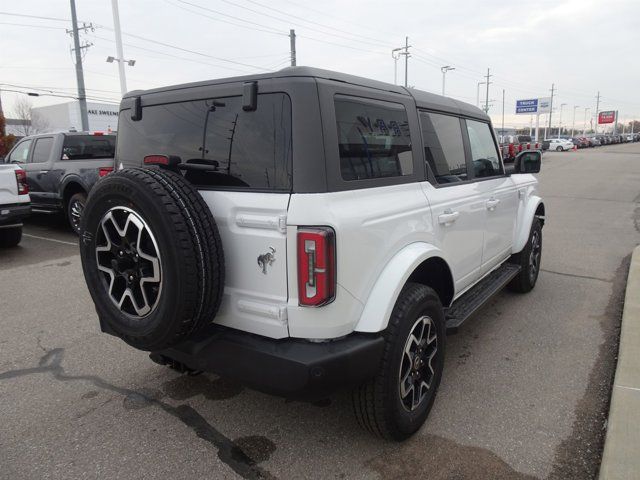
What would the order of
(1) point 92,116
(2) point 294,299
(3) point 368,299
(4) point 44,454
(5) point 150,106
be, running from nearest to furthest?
(2) point 294,299 → (3) point 368,299 → (4) point 44,454 → (5) point 150,106 → (1) point 92,116

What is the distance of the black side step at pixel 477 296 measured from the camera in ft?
10.6

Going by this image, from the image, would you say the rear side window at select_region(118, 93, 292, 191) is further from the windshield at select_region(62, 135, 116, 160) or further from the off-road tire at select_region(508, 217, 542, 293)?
the windshield at select_region(62, 135, 116, 160)

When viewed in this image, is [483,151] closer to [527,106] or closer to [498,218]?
[498,218]

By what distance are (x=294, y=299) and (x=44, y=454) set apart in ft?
5.53

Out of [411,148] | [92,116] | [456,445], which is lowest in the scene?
[456,445]

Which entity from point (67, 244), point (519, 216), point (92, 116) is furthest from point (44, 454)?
point (92, 116)

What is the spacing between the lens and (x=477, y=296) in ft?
12.5

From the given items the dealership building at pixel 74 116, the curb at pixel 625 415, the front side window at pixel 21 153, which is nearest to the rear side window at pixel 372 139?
the curb at pixel 625 415

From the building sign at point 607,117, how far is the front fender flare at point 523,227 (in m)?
124

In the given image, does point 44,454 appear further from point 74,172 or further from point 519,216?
point 74,172

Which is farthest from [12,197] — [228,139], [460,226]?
[460,226]

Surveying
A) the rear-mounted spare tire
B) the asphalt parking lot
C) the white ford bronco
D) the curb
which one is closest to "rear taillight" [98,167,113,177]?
the asphalt parking lot

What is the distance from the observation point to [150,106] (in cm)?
286

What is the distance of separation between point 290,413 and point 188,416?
63cm
